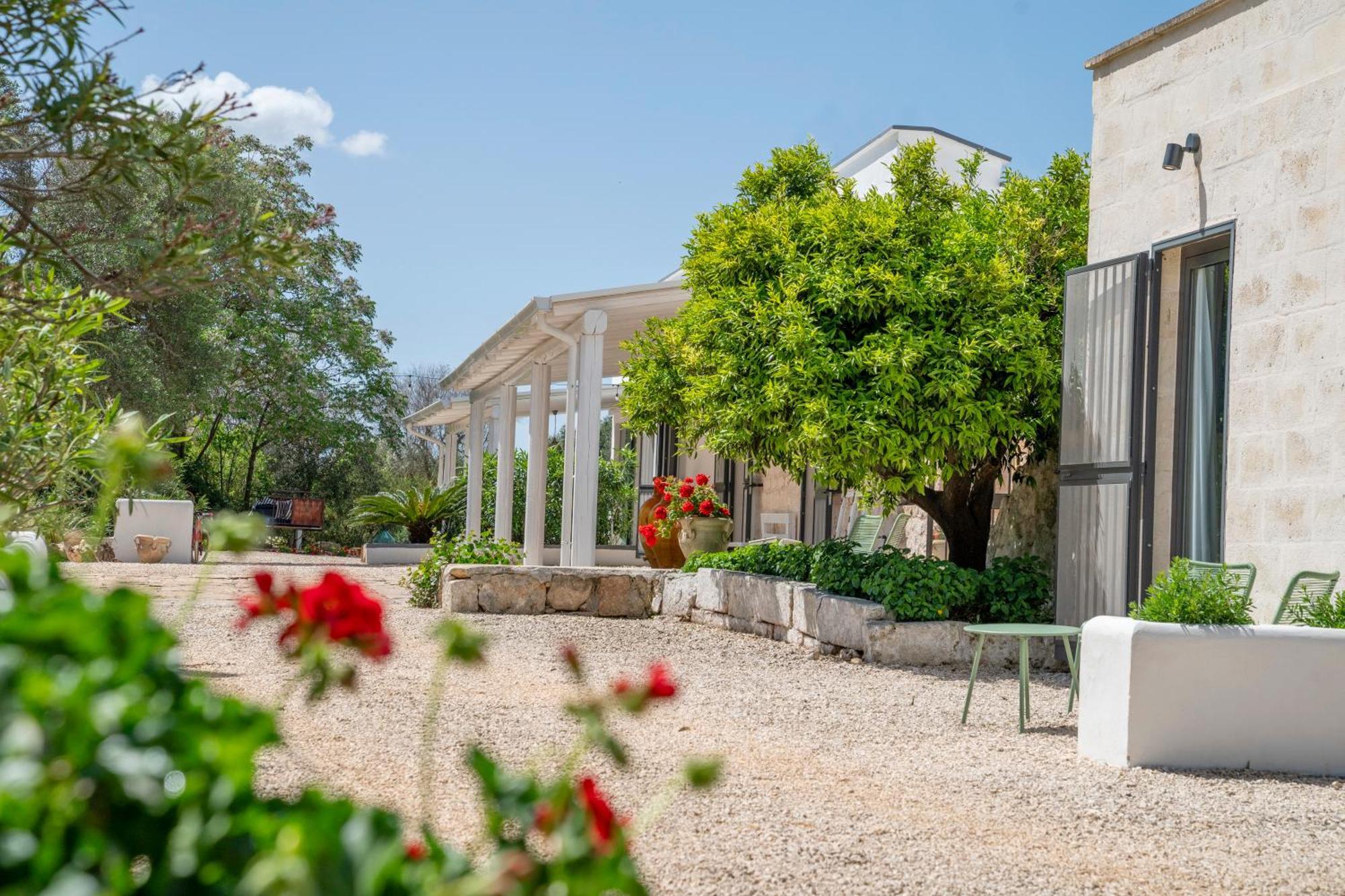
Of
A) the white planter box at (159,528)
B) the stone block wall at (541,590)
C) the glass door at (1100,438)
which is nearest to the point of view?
the glass door at (1100,438)

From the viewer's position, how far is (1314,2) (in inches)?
233

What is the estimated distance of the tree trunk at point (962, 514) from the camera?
27.8 ft

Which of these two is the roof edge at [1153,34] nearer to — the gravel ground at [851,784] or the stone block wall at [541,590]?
the gravel ground at [851,784]

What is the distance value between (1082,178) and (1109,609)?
11.3ft

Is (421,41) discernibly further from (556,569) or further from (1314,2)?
(1314,2)

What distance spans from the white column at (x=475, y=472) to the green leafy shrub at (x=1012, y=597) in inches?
305

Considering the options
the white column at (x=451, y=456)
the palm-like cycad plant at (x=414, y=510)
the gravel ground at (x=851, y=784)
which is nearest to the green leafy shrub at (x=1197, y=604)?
the gravel ground at (x=851, y=784)

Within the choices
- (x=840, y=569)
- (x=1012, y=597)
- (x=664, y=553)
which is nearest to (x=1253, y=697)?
(x=1012, y=597)

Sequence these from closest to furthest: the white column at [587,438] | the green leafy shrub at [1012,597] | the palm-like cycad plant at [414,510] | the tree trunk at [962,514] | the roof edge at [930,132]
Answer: the green leafy shrub at [1012,597] < the tree trunk at [962,514] < the white column at [587,438] < the roof edge at [930,132] < the palm-like cycad plant at [414,510]

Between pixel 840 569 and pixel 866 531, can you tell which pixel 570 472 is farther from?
pixel 840 569

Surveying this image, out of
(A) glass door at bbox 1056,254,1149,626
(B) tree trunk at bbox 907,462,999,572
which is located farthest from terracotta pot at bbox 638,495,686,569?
(A) glass door at bbox 1056,254,1149,626

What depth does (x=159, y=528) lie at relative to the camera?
51.5ft

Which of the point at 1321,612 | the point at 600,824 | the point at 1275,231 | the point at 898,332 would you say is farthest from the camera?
the point at 898,332

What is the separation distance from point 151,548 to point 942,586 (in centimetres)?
1098
